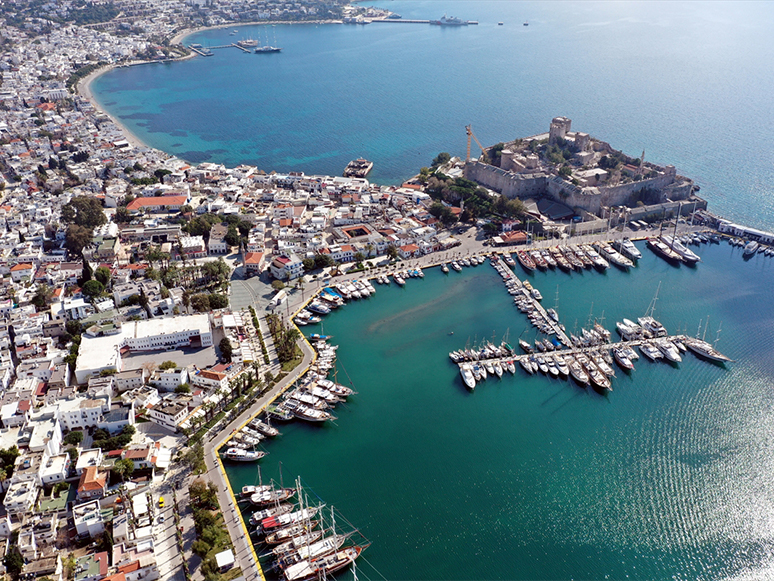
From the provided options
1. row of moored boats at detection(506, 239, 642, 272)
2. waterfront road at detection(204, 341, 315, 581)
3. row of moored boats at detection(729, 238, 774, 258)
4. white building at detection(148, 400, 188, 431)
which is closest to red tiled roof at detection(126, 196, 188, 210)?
waterfront road at detection(204, 341, 315, 581)

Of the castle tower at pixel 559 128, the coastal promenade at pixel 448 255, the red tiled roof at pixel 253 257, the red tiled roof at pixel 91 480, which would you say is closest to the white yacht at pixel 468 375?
the coastal promenade at pixel 448 255

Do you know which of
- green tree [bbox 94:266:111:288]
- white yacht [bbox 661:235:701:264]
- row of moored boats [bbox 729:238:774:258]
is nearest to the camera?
green tree [bbox 94:266:111:288]

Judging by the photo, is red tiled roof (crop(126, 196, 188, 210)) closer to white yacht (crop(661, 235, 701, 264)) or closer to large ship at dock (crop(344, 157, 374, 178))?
large ship at dock (crop(344, 157, 374, 178))

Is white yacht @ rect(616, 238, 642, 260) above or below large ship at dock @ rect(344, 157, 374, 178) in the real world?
below

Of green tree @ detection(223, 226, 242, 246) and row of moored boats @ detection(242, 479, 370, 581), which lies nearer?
row of moored boats @ detection(242, 479, 370, 581)

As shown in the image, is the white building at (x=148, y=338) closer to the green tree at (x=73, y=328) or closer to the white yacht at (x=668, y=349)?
the green tree at (x=73, y=328)

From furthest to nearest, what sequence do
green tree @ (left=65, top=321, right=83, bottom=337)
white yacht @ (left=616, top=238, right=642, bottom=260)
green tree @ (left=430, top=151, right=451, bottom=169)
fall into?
1. green tree @ (left=430, top=151, right=451, bottom=169)
2. white yacht @ (left=616, top=238, right=642, bottom=260)
3. green tree @ (left=65, top=321, right=83, bottom=337)

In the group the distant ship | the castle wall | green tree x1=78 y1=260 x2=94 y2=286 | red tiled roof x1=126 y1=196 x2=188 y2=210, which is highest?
the distant ship

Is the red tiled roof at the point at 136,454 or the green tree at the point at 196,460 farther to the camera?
the red tiled roof at the point at 136,454

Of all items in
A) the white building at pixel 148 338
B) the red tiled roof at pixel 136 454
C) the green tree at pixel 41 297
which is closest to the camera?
the red tiled roof at pixel 136 454
